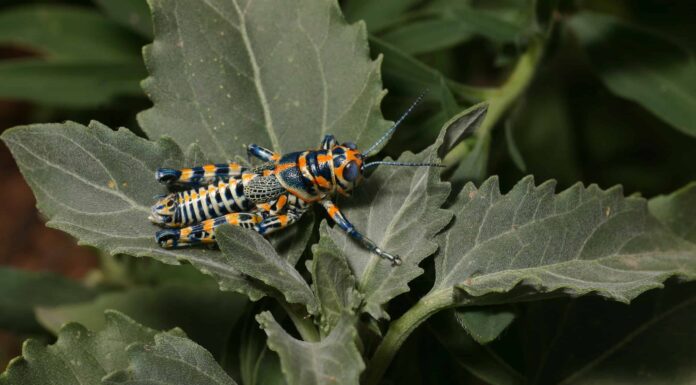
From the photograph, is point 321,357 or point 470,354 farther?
point 470,354

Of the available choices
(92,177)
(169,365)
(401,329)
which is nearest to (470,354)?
(401,329)

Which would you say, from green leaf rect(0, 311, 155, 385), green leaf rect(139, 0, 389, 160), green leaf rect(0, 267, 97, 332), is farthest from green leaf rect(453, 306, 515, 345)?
green leaf rect(0, 267, 97, 332)

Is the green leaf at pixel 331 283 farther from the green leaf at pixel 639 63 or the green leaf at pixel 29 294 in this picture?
the green leaf at pixel 29 294

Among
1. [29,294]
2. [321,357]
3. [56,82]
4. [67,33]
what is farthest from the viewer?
[67,33]

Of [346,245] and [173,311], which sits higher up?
[346,245]

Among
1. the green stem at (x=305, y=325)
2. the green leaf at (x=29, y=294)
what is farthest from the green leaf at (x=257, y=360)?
the green leaf at (x=29, y=294)

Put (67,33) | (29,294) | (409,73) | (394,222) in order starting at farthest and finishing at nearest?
1. (67,33)
2. (29,294)
3. (409,73)
4. (394,222)

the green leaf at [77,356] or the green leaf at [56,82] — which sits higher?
the green leaf at [77,356]

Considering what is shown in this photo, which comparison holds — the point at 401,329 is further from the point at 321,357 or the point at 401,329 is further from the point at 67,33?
the point at 67,33

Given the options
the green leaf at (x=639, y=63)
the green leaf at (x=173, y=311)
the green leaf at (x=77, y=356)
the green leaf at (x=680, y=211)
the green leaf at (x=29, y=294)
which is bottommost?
the green leaf at (x=29, y=294)
